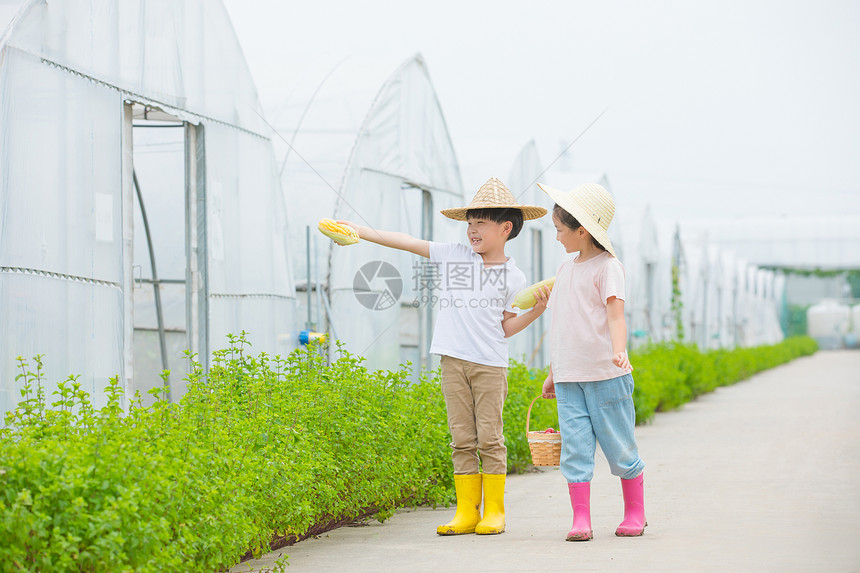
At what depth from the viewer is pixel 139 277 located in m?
8.76

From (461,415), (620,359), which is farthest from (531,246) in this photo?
(620,359)

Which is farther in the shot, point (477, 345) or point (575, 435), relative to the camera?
point (477, 345)

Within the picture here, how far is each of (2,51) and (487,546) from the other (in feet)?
10.3

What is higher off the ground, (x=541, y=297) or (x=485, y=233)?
(x=485, y=233)

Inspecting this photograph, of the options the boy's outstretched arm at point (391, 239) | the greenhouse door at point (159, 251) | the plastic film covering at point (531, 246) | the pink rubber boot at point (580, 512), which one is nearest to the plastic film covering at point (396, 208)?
the greenhouse door at point (159, 251)

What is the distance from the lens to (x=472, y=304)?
4.72 m

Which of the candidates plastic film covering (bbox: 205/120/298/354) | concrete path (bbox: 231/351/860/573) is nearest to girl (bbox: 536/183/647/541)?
concrete path (bbox: 231/351/860/573)

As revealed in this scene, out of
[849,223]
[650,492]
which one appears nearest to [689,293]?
Answer: [849,223]

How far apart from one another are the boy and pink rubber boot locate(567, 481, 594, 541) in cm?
36

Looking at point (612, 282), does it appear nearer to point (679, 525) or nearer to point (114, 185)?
point (679, 525)

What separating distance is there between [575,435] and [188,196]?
321 centimetres

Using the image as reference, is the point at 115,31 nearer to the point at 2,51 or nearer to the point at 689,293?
the point at 2,51

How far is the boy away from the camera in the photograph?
4.67 metres
